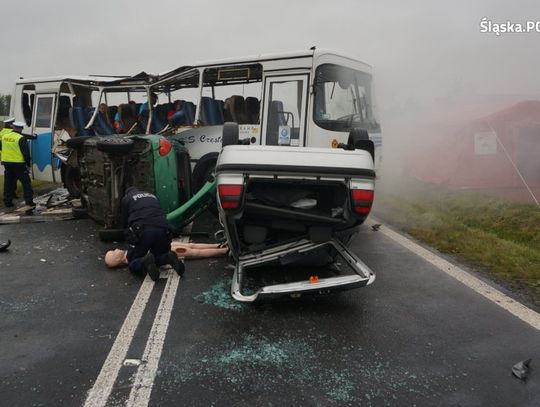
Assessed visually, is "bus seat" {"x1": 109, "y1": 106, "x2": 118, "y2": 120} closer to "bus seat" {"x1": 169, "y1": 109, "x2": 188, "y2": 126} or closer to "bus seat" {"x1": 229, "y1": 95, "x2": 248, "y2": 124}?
"bus seat" {"x1": 169, "y1": 109, "x2": 188, "y2": 126}

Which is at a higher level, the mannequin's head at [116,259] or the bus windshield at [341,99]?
the bus windshield at [341,99]

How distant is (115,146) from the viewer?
20.4 feet

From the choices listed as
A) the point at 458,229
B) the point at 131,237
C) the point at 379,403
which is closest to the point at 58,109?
the point at 131,237

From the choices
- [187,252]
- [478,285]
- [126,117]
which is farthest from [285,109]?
[126,117]

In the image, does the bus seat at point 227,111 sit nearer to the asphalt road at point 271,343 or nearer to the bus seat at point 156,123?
the bus seat at point 156,123

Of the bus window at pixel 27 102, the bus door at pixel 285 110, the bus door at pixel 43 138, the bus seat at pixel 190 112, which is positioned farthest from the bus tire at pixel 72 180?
the bus door at pixel 285 110

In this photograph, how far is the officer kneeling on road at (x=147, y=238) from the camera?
4871 mm

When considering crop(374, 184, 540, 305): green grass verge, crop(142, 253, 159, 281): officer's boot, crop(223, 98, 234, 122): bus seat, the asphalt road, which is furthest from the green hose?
crop(374, 184, 540, 305): green grass verge

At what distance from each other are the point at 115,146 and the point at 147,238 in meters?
1.94

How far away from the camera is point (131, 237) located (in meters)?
4.96

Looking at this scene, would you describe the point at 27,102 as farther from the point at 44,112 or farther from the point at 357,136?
the point at 357,136

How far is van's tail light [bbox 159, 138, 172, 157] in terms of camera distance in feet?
21.7

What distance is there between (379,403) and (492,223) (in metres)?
5.64

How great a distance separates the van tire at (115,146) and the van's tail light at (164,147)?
16.9 inches
